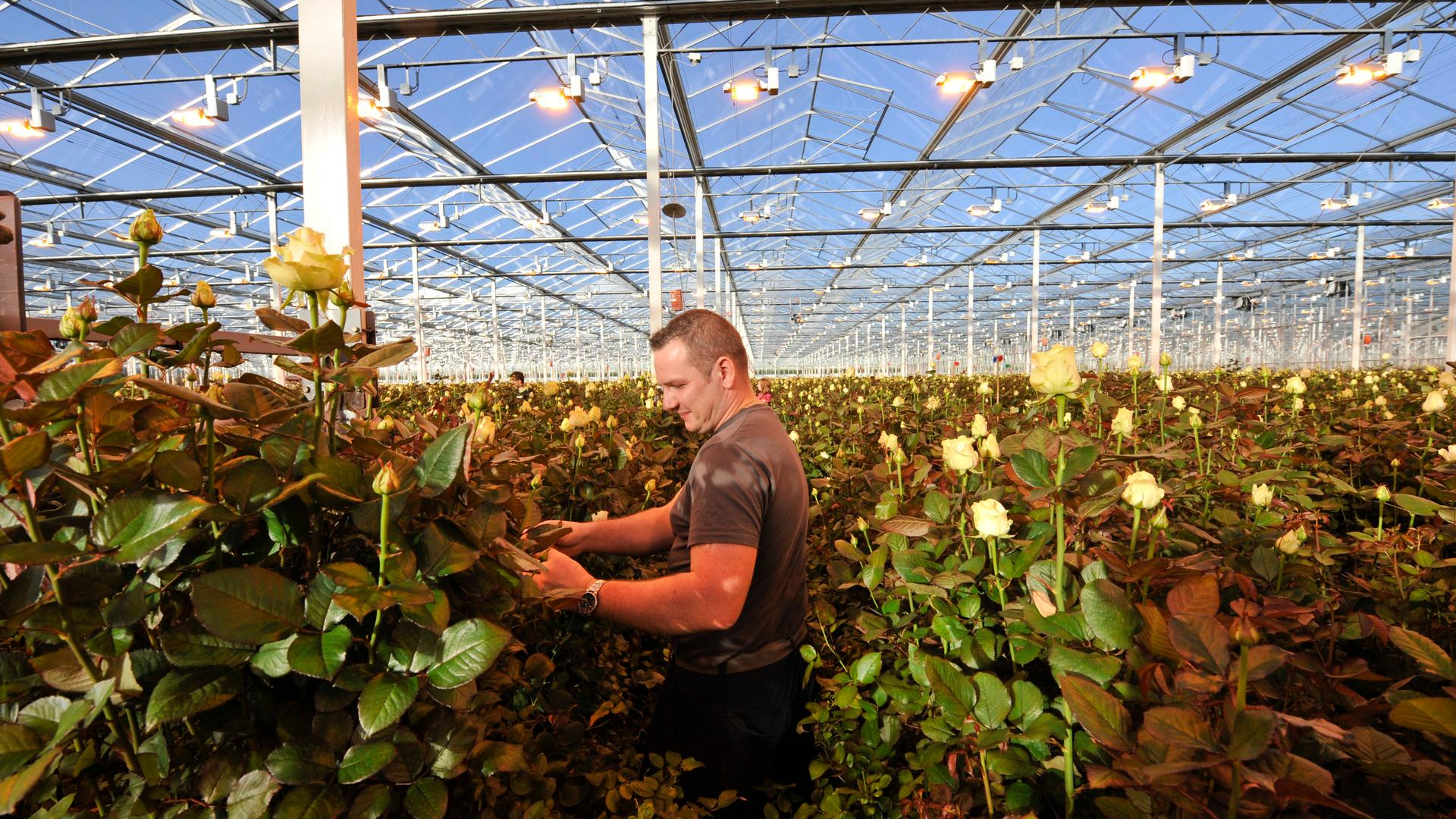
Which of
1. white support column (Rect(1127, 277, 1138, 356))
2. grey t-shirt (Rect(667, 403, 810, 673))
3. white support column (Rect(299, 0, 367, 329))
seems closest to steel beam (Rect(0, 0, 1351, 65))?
white support column (Rect(299, 0, 367, 329))

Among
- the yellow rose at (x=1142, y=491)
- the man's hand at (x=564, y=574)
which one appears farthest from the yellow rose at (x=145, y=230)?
the yellow rose at (x=1142, y=491)

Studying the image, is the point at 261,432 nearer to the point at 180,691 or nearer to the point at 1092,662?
the point at 180,691

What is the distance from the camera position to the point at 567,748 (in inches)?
45.8

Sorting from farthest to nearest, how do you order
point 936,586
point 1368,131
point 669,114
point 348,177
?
point 1368,131 < point 669,114 < point 348,177 < point 936,586

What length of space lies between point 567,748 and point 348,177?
1455mm

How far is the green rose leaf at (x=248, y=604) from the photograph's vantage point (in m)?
0.50

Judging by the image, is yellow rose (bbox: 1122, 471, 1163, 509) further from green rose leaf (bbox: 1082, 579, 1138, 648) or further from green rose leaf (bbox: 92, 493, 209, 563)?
green rose leaf (bbox: 92, 493, 209, 563)

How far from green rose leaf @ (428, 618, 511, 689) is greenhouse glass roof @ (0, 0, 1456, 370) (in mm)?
4281

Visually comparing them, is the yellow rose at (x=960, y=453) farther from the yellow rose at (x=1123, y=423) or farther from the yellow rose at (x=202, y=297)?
the yellow rose at (x=202, y=297)

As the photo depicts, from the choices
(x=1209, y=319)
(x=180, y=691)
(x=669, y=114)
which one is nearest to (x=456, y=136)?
(x=669, y=114)

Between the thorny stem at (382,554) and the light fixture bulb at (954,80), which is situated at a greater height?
the light fixture bulb at (954,80)

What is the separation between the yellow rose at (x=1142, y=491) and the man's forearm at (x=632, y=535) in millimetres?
1029

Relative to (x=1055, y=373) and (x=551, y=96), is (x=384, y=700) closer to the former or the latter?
(x=1055, y=373)

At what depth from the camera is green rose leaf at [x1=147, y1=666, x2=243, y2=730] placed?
0.49 metres
